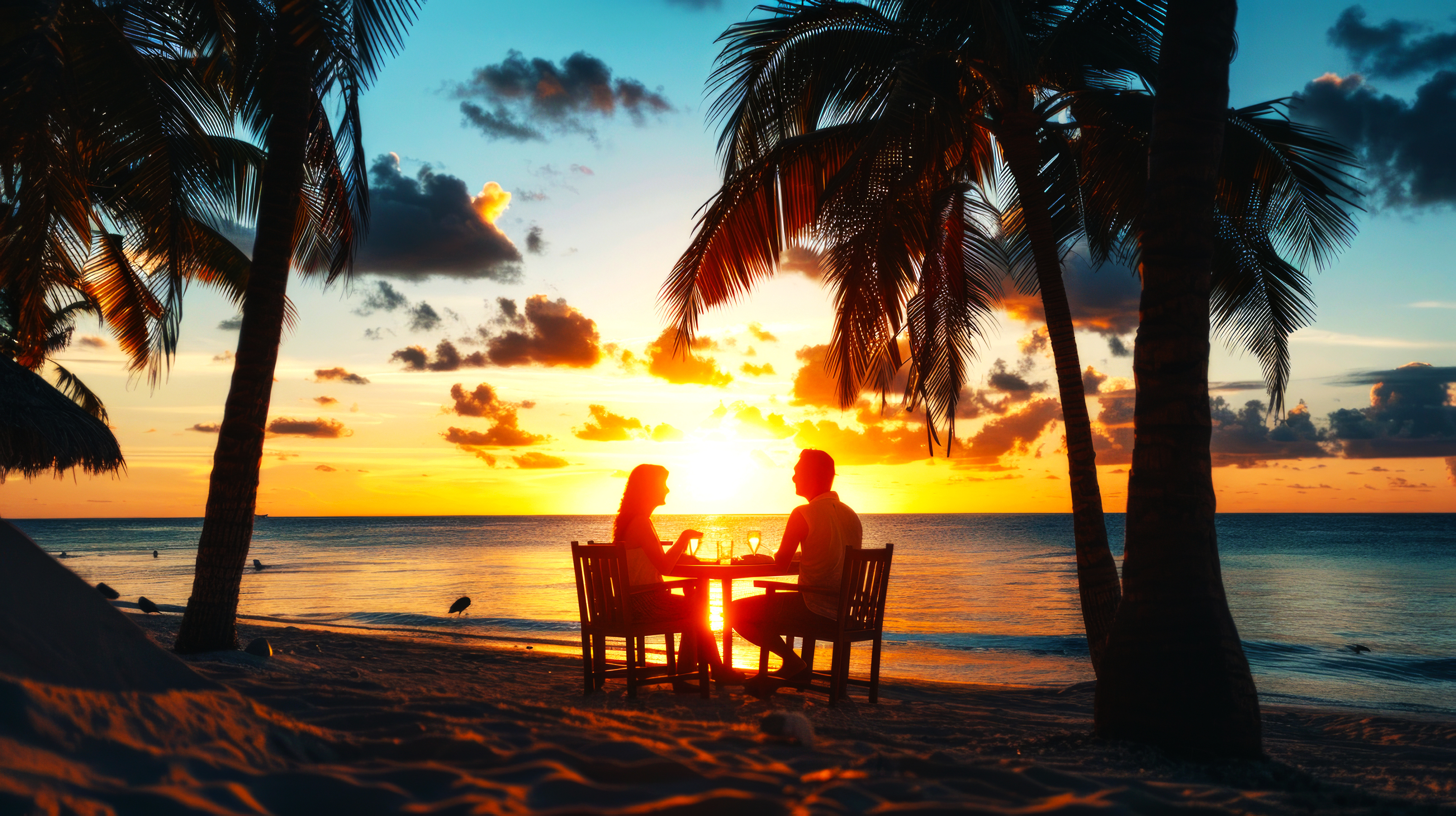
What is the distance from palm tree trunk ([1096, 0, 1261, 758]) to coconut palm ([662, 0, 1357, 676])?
1.96 m

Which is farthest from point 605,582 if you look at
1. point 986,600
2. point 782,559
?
point 986,600

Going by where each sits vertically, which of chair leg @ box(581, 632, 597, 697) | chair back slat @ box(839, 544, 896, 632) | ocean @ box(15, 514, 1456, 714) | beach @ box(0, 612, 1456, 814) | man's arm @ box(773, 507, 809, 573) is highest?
man's arm @ box(773, 507, 809, 573)

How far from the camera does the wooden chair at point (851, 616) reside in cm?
494

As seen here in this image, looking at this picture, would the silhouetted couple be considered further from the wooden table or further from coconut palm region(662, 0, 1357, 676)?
coconut palm region(662, 0, 1357, 676)

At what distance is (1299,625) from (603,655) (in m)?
15.6

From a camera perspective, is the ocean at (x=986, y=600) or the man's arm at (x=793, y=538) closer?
A: the man's arm at (x=793, y=538)

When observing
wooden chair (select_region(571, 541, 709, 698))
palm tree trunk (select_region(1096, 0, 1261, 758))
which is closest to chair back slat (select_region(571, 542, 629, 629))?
wooden chair (select_region(571, 541, 709, 698))

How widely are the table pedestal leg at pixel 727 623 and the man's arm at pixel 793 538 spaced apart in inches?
14.9

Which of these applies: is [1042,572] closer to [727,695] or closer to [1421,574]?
[1421,574]

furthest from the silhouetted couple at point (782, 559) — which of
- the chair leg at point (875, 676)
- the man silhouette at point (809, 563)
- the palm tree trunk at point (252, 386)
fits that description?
the palm tree trunk at point (252, 386)

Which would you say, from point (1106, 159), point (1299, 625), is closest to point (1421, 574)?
point (1299, 625)

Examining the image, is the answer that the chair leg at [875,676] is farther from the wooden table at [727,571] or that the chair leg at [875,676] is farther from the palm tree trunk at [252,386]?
the palm tree trunk at [252,386]

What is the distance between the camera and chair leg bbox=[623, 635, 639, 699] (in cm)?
515

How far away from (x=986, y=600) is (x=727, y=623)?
1558 cm
